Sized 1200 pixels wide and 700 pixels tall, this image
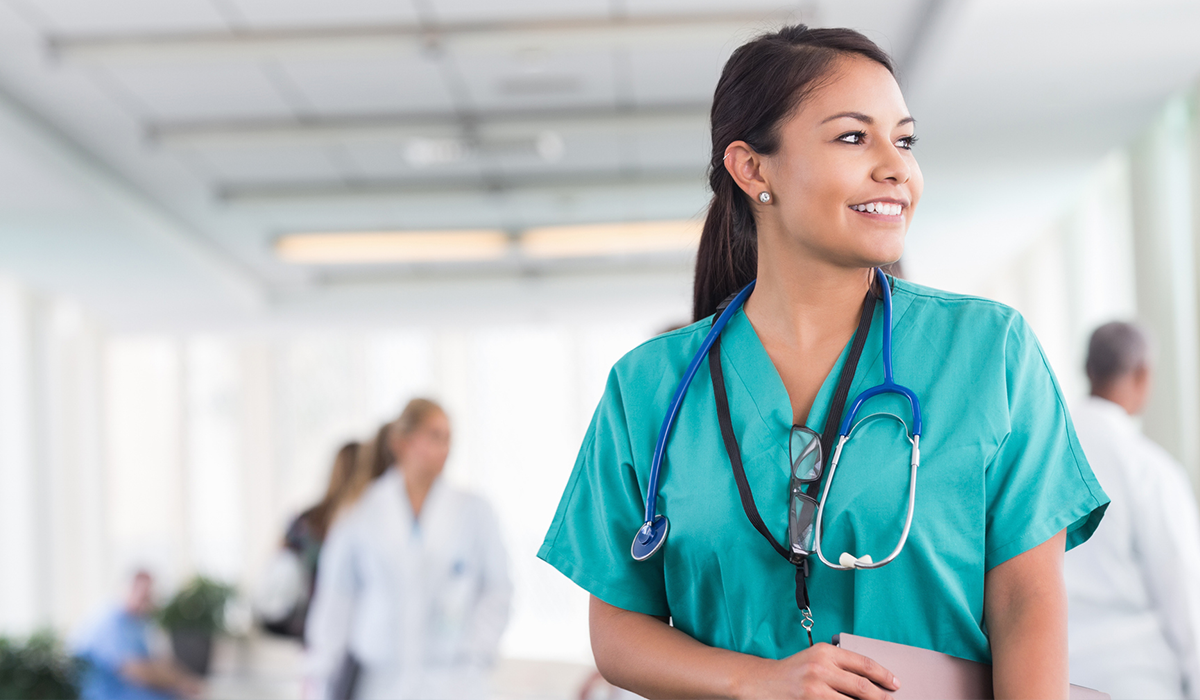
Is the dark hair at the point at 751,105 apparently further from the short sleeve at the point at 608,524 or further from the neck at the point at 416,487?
the neck at the point at 416,487

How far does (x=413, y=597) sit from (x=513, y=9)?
84.0 inches

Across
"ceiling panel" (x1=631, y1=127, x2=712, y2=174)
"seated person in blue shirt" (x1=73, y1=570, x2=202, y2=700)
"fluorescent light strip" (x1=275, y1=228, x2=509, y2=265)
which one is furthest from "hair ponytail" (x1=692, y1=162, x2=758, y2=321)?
"fluorescent light strip" (x1=275, y1=228, x2=509, y2=265)

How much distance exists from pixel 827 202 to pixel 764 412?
231 millimetres

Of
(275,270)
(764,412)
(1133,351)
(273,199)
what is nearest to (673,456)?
(764,412)

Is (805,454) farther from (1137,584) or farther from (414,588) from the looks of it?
(414,588)

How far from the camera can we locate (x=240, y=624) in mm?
7004

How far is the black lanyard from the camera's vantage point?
109 centimetres

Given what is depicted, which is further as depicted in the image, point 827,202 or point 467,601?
point 467,601

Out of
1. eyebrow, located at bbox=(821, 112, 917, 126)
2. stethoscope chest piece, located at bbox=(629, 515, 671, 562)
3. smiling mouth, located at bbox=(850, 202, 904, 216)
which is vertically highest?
eyebrow, located at bbox=(821, 112, 917, 126)

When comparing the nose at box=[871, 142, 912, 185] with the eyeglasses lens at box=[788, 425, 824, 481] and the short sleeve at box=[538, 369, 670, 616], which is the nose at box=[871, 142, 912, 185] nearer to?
the eyeglasses lens at box=[788, 425, 824, 481]

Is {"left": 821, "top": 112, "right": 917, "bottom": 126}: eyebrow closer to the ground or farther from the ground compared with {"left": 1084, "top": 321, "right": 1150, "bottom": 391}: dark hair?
farther from the ground

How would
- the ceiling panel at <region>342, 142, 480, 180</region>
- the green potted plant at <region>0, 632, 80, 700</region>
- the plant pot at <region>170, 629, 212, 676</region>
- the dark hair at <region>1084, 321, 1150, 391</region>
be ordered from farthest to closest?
the plant pot at <region>170, 629, 212, 676</region>
the ceiling panel at <region>342, 142, 480, 180</region>
the green potted plant at <region>0, 632, 80, 700</region>
the dark hair at <region>1084, 321, 1150, 391</region>

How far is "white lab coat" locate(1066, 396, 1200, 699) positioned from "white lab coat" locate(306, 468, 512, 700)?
77.2 inches

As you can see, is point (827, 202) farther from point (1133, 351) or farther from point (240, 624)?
point (240, 624)
